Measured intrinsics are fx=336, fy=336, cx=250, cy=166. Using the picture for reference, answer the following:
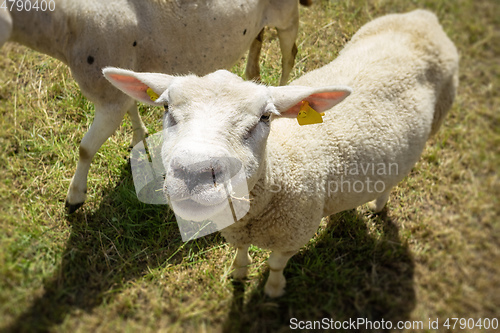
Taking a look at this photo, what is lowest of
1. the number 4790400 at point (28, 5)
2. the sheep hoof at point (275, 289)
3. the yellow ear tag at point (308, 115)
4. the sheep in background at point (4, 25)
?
the sheep hoof at point (275, 289)

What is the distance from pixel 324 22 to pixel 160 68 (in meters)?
3.18

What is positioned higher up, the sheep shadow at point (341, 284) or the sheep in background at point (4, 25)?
the sheep in background at point (4, 25)

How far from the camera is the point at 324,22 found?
16.5 ft

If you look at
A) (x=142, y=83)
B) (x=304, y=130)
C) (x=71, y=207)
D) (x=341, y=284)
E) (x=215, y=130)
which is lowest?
(x=341, y=284)

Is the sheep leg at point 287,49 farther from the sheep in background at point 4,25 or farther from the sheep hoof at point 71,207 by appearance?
the sheep hoof at point 71,207

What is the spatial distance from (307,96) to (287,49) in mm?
2310

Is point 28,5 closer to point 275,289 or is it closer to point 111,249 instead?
point 111,249

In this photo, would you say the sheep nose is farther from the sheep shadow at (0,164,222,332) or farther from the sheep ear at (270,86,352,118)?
the sheep shadow at (0,164,222,332)

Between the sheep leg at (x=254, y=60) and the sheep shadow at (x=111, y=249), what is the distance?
1.87 metres

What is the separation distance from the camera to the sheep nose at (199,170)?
5.19 ft

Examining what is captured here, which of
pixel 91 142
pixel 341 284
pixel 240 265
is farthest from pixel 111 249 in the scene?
pixel 341 284

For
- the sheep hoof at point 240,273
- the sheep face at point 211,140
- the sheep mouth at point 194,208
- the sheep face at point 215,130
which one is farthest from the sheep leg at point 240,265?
the sheep mouth at point 194,208

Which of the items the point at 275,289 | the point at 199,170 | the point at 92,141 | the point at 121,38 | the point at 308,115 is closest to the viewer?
the point at 199,170

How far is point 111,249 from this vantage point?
2.89 meters
